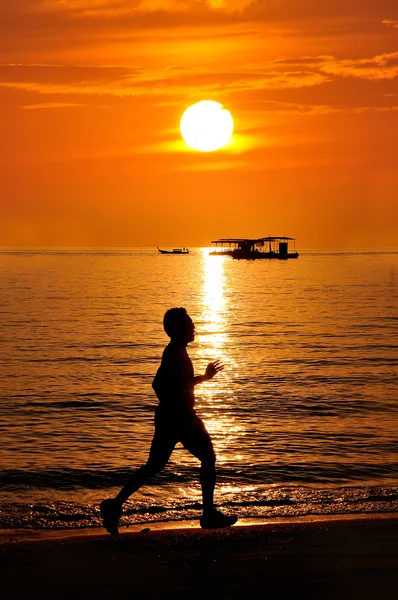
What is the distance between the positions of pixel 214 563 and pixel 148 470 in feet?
4.15

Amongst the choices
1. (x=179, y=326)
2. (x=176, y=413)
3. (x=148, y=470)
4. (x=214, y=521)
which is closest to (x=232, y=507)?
(x=214, y=521)

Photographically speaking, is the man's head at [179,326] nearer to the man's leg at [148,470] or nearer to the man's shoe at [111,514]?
the man's leg at [148,470]

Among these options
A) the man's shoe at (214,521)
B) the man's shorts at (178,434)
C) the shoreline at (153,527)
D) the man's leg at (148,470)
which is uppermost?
the man's shorts at (178,434)

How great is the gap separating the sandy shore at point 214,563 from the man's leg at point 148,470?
0.68ft

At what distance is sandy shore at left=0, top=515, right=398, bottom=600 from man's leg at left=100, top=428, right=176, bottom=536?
0.68 ft

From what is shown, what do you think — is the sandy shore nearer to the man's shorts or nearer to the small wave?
the man's shorts

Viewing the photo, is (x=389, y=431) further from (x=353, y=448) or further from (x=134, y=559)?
(x=134, y=559)

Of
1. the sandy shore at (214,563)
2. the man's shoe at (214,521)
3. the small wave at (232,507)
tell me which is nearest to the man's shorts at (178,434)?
the man's shoe at (214,521)

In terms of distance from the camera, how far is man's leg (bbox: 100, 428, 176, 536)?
784 cm

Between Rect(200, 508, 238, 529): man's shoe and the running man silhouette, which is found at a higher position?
the running man silhouette

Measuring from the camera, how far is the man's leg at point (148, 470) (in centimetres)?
784

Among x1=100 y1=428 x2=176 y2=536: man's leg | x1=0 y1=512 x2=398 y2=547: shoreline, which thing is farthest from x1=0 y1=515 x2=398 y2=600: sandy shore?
x1=100 y1=428 x2=176 y2=536: man's leg

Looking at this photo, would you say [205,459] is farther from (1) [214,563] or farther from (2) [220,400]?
(2) [220,400]

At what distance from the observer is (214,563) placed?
6.96m
